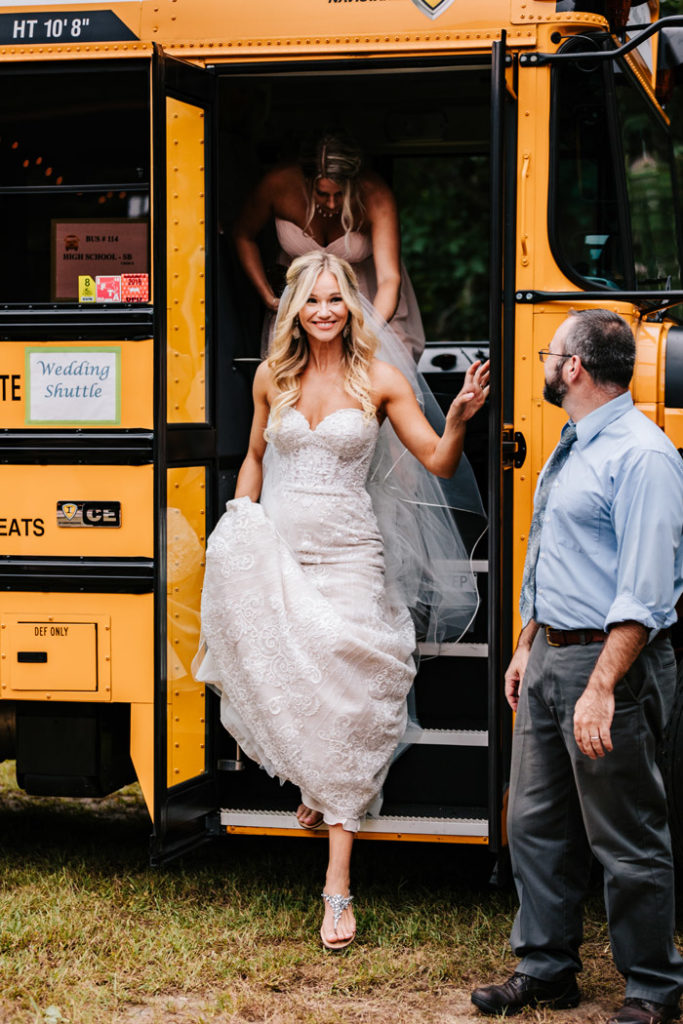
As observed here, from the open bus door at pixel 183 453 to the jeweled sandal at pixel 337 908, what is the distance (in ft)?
1.43

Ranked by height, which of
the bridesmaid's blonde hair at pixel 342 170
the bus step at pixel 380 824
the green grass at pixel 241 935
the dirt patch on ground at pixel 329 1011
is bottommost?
the dirt patch on ground at pixel 329 1011

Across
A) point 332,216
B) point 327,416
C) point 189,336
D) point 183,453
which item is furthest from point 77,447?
point 332,216

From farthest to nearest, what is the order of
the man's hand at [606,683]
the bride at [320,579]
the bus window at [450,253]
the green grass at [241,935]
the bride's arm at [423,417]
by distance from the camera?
the bus window at [450,253], the bride at [320,579], the bride's arm at [423,417], the green grass at [241,935], the man's hand at [606,683]

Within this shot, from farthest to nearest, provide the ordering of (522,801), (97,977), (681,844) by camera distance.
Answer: (681,844), (97,977), (522,801)

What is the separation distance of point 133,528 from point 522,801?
4.41ft

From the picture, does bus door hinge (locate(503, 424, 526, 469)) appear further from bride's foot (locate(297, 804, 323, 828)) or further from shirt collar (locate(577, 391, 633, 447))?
bride's foot (locate(297, 804, 323, 828))

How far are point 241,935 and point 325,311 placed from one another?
177cm

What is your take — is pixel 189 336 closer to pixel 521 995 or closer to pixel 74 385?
pixel 74 385

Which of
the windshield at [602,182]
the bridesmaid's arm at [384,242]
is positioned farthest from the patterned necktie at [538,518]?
the bridesmaid's arm at [384,242]

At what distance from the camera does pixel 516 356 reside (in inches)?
137

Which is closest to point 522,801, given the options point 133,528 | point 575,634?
point 575,634

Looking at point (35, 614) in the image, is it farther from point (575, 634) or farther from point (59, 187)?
point (575, 634)

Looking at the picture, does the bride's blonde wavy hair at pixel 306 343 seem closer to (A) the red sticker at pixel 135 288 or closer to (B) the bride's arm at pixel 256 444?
(B) the bride's arm at pixel 256 444

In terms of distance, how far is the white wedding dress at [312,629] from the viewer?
3.54 metres
